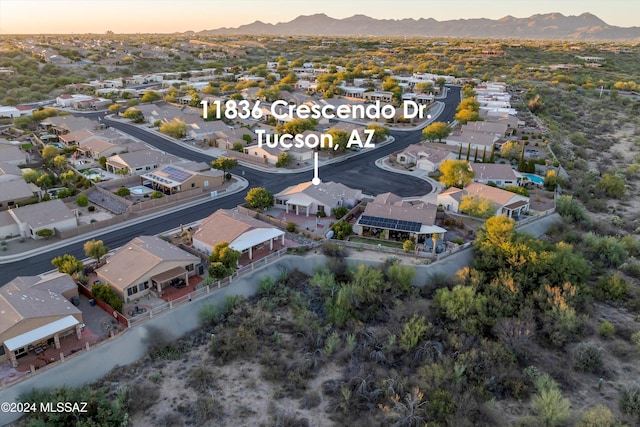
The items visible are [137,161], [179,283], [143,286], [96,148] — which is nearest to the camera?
[143,286]

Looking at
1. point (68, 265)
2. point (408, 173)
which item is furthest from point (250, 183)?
point (68, 265)

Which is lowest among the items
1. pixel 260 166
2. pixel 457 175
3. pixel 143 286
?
pixel 143 286

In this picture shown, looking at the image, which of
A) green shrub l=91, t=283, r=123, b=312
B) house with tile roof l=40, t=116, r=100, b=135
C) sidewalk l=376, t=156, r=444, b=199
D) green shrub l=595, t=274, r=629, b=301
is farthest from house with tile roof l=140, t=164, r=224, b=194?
green shrub l=595, t=274, r=629, b=301

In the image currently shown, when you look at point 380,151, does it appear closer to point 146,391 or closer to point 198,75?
point 146,391

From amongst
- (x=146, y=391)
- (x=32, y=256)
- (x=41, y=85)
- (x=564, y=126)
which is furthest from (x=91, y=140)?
(x=564, y=126)

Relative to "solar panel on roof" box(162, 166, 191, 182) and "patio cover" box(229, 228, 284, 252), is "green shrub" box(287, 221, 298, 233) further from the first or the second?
"solar panel on roof" box(162, 166, 191, 182)

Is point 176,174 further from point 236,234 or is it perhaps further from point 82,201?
point 236,234
